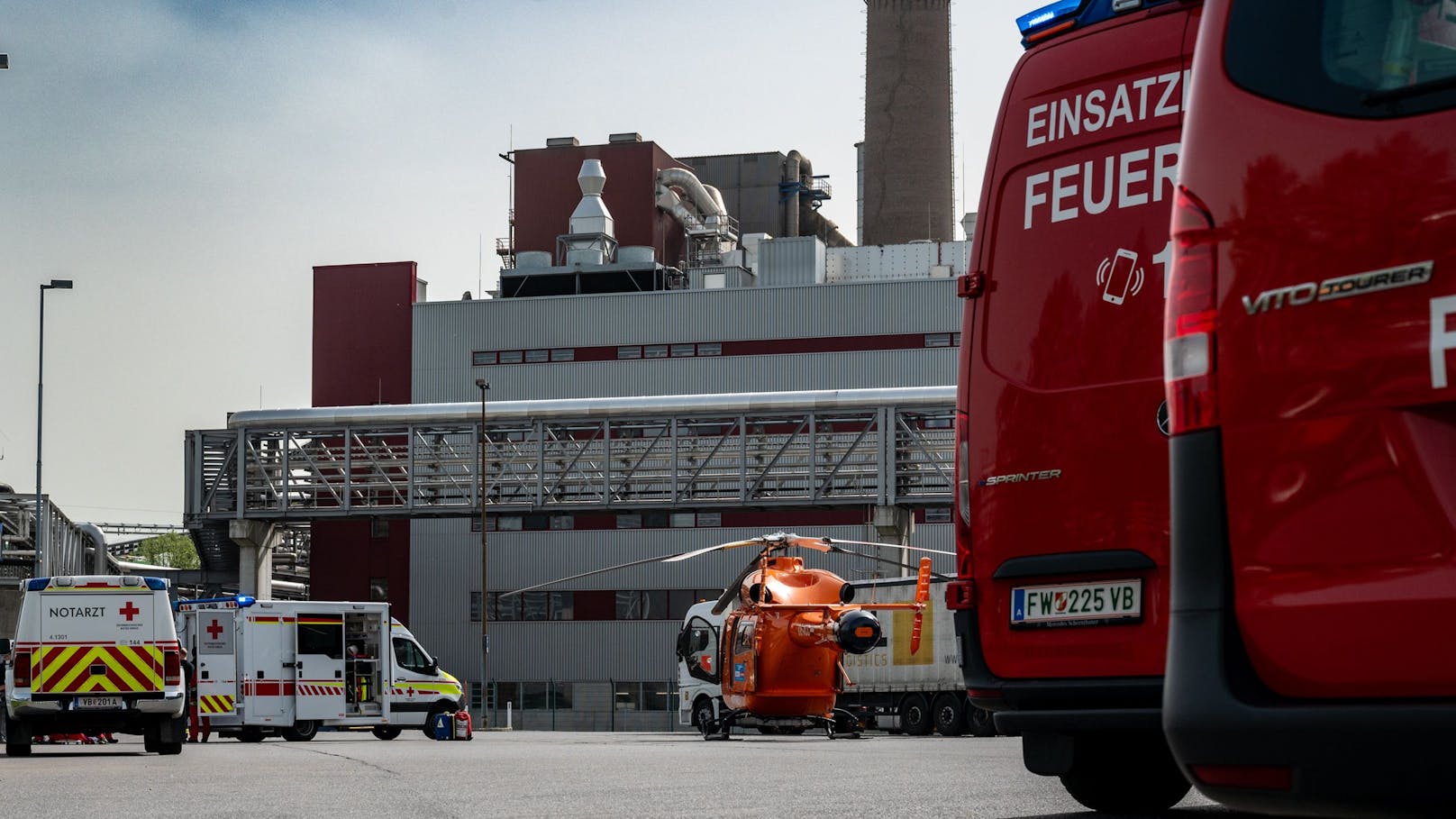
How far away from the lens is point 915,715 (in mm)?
35469

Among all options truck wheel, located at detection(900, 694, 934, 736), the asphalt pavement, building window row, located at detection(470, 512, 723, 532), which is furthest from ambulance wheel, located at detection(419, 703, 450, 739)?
building window row, located at detection(470, 512, 723, 532)

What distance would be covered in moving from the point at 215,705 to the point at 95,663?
8834mm

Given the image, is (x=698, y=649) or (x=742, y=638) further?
(x=698, y=649)

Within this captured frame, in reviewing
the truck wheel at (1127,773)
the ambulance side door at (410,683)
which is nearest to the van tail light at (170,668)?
the ambulance side door at (410,683)

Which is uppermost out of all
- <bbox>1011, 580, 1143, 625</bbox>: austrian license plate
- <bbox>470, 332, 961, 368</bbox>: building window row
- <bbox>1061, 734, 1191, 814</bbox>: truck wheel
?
<bbox>470, 332, 961, 368</bbox>: building window row

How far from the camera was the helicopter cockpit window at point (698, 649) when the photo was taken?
30.8m

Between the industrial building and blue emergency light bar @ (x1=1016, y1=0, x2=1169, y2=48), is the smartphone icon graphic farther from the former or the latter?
the industrial building

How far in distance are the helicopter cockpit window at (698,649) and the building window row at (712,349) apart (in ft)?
76.2

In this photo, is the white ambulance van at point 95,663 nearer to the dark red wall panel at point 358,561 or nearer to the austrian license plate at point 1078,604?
the austrian license plate at point 1078,604

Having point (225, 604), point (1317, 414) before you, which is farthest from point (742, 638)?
point (1317, 414)

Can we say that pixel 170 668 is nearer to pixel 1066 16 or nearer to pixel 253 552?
pixel 1066 16

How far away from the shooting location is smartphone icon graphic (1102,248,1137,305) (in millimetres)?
7184

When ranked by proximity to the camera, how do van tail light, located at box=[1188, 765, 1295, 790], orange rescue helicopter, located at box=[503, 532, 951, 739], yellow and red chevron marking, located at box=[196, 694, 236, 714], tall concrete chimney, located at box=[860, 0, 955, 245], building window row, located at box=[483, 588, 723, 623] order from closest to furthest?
van tail light, located at box=[1188, 765, 1295, 790] < orange rescue helicopter, located at box=[503, 532, 951, 739] < yellow and red chevron marking, located at box=[196, 694, 236, 714] < building window row, located at box=[483, 588, 723, 623] < tall concrete chimney, located at box=[860, 0, 955, 245]

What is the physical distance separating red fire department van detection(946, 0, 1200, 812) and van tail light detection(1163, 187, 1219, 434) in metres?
3.13
